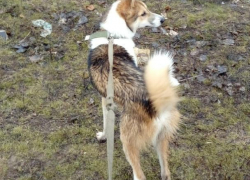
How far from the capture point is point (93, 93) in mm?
3861

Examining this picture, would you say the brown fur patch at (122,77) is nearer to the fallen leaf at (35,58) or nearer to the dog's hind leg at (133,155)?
the dog's hind leg at (133,155)

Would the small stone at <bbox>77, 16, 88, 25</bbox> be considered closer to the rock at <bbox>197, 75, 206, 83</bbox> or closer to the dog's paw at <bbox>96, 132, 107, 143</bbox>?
the rock at <bbox>197, 75, 206, 83</bbox>

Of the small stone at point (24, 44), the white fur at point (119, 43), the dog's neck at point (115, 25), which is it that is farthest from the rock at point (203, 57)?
the small stone at point (24, 44)

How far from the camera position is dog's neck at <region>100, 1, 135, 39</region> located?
3.16 meters

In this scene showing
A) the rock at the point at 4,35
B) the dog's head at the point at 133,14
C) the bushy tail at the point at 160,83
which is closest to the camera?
the bushy tail at the point at 160,83

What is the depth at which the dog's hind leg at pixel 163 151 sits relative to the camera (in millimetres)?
2680

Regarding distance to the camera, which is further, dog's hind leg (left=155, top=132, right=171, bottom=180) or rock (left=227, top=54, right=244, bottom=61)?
rock (left=227, top=54, right=244, bottom=61)

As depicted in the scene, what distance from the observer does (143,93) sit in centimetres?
247

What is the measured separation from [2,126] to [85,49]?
4.92 ft

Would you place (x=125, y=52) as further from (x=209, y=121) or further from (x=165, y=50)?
(x=165, y=50)

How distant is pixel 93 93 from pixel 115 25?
94 cm

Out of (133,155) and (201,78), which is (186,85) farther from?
(133,155)

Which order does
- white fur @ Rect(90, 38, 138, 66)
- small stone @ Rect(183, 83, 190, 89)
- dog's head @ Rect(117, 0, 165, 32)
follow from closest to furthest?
white fur @ Rect(90, 38, 138, 66) < dog's head @ Rect(117, 0, 165, 32) < small stone @ Rect(183, 83, 190, 89)

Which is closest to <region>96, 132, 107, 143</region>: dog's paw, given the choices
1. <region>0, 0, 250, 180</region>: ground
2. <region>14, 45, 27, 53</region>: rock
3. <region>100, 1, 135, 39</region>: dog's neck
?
<region>0, 0, 250, 180</region>: ground
